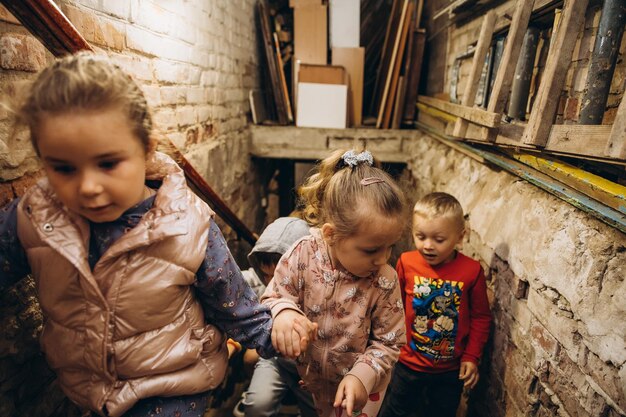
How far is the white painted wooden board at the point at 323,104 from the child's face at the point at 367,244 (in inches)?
123

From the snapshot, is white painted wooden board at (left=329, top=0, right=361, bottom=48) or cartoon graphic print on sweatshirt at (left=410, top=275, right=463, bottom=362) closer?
cartoon graphic print on sweatshirt at (left=410, top=275, right=463, bottom=362)

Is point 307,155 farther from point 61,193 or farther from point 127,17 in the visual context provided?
point 61,193

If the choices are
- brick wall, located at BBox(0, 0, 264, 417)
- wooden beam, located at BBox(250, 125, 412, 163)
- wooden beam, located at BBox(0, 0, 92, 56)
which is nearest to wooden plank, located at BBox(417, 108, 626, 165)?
brick wall, located at BBox(0, 0, 264, 417)

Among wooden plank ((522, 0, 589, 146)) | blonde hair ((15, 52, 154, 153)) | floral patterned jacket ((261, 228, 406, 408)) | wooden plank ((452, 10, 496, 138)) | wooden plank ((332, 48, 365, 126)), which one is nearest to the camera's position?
→ blonde hair ((15, 52, 154, 153))

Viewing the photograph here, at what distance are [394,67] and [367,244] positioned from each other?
339cm

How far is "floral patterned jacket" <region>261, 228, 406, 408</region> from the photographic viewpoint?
136 cm

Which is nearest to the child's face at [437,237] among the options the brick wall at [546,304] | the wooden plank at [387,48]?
the brick wall at [546,304]

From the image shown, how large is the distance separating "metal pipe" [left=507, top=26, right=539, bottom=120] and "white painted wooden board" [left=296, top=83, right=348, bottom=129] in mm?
2356

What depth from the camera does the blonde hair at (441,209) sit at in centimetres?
197

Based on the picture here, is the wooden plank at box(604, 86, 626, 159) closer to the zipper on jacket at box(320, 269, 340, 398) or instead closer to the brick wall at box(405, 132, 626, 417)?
the brick wall at box(405, 132, 626, 417)

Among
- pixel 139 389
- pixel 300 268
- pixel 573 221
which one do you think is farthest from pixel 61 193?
pixel 573 221

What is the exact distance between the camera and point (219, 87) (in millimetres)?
3248

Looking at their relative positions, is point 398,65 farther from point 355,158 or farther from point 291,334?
point 291,334

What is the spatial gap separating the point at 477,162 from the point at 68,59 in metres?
2.35
